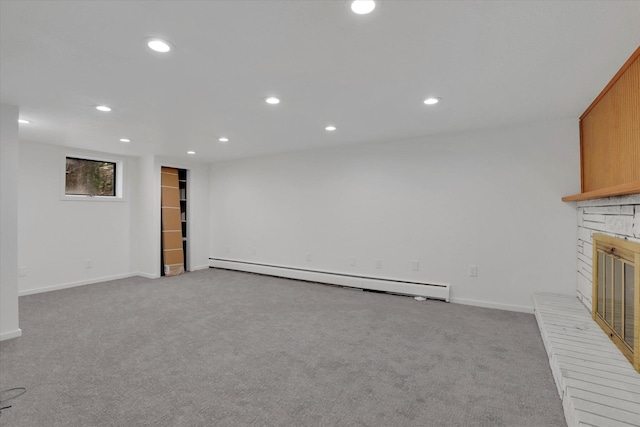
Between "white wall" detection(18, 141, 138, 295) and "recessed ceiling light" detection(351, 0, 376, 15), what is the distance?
5.49 m

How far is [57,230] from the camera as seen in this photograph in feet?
16.1

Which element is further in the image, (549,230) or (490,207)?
(490,207)

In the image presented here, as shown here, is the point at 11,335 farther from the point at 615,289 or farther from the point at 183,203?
the point at 615,289

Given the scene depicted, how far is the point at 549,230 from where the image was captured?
361cm

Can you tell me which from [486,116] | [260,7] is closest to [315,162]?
[486,116]

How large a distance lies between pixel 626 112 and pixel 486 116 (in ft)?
4.24

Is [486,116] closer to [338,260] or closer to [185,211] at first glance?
[338,260]

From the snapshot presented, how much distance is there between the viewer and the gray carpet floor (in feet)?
6.14

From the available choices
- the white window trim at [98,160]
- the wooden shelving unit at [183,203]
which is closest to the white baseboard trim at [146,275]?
the wooden shelving unit at [183,203]

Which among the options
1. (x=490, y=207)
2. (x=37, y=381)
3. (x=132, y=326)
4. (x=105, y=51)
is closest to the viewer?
(x=105, y=51)

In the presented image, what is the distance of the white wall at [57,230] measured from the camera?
4609 millimetres

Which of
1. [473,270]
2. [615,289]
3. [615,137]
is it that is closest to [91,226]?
[473,270]

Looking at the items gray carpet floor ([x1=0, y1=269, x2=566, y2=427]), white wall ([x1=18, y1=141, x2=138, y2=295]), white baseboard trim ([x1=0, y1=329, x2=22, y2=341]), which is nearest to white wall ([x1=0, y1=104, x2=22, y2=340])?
white baseboard trim ([x1=0, y1=329, x2=22, y2=341])

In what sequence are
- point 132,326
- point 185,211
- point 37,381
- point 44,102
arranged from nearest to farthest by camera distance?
point 37,381 → point 44,102 → point 132,326 → point 185,211
